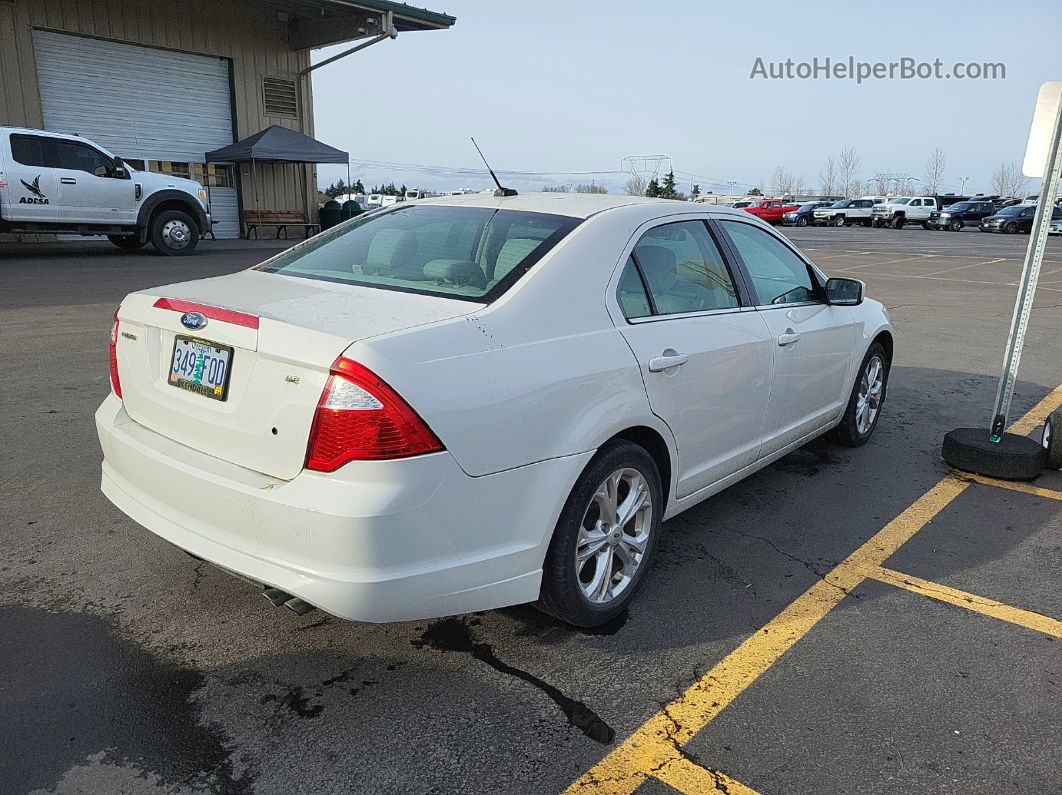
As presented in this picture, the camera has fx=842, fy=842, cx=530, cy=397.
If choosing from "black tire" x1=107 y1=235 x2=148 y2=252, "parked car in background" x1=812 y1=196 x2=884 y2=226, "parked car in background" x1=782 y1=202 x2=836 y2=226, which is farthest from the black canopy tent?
"parked car in background" x1=812 y1=196 x2=884 y2=226

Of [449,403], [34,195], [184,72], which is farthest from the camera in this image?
[184,72]

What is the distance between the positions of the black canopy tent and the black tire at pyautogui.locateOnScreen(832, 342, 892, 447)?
17.8m

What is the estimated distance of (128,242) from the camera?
16.8 meters

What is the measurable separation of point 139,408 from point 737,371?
7.87 ft

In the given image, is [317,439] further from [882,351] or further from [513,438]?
[882,351]

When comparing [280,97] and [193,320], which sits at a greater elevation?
[280,97]

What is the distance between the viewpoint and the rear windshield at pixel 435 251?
9.95 feet

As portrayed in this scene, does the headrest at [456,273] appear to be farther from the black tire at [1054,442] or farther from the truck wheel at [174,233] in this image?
the truck wheel at [174,233]

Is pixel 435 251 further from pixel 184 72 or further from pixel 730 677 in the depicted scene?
pixel 184 72

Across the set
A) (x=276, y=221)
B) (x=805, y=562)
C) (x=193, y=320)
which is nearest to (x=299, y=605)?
(x=193, y=320)

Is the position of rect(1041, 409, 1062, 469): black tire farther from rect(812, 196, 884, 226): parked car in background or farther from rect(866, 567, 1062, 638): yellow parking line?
rect(812, 196, 884, 226): parked car in background

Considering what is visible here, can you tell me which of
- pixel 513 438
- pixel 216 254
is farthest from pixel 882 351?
pixel 216 254

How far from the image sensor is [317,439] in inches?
95.7

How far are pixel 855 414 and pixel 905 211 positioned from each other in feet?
151
